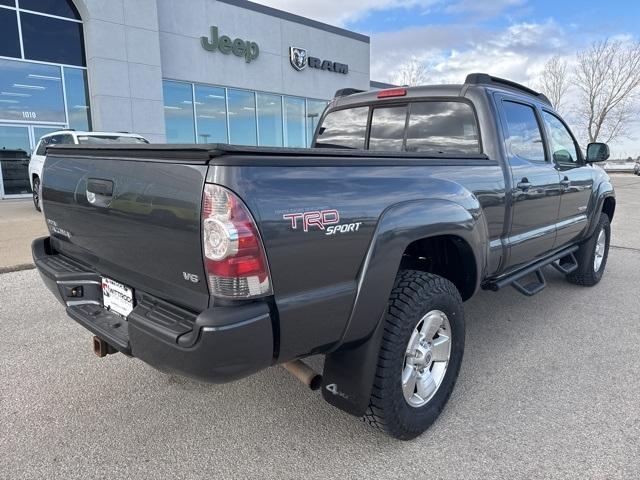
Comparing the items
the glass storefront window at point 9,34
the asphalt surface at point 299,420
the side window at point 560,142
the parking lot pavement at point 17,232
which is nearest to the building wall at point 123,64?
the glass storefront window at point 9,34

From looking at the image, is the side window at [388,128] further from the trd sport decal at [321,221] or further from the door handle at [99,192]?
the door handle at [99,192]

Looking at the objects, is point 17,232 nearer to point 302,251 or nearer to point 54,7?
point 302,251

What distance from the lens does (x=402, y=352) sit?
7.23ft

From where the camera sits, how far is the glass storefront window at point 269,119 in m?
17.2

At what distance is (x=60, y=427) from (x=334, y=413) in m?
1.47

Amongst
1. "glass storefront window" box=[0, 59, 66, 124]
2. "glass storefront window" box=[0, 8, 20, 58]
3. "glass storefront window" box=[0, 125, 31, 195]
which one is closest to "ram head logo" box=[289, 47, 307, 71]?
"glass storefront window" box=[0, 59, 66, 124]

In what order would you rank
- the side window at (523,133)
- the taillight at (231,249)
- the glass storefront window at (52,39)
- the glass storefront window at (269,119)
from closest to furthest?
the taillight at (231,249), the side window at (523,133), the glass storefront window at (52,39), the glass storefront window at (269,119)

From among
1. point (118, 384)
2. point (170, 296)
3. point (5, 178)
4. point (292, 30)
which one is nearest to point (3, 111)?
point (5, 178)

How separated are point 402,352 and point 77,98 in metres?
13.9

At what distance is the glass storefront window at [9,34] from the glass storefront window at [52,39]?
16 centimetres

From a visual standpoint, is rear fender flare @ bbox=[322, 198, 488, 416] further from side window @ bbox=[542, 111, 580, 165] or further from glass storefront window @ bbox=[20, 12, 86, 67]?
glass storefront window @ bbox=[20, 12, 86, 67]

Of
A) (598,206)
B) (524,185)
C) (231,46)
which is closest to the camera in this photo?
(524,185)

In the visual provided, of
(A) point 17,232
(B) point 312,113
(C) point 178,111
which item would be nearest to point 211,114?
(C) point 178,111

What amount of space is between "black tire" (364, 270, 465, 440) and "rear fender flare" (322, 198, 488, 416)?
0.06 metres
